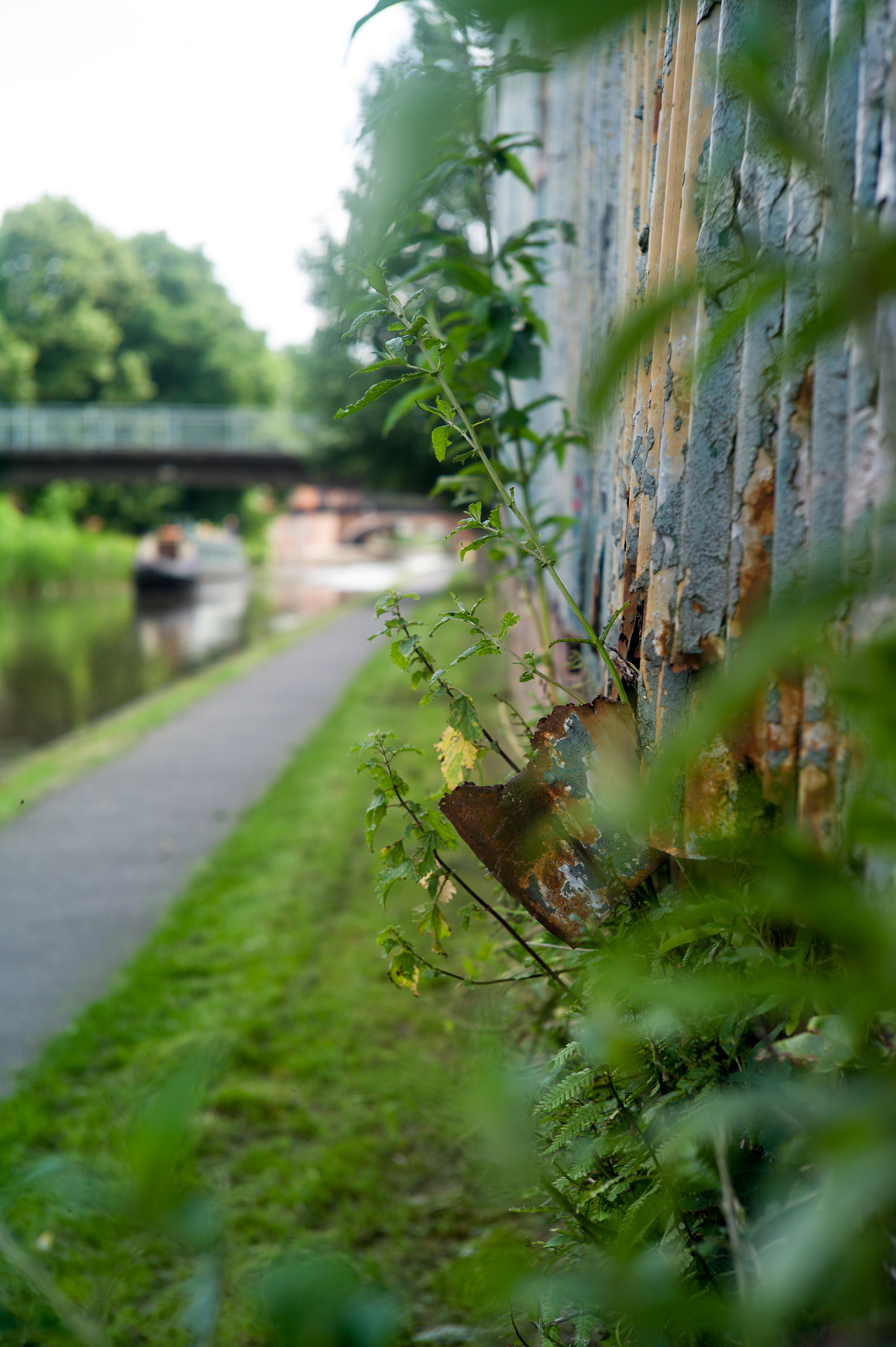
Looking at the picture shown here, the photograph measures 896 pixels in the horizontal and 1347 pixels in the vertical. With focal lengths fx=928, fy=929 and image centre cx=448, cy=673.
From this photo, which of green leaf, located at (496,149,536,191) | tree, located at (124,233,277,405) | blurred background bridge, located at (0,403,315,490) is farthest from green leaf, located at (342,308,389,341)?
tree, located at (124,233,277,405)

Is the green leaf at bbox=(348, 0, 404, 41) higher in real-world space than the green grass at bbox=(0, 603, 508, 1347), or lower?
higher

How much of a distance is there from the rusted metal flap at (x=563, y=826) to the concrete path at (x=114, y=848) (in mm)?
2782

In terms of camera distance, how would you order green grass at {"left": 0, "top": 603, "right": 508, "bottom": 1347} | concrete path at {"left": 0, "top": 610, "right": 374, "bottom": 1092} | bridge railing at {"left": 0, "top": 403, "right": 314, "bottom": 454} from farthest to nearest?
bridge railing at {"left": 0, "top": 403, "right": 314, "bottom": 454} < concrete path at {"left": 0, "top": 610, "right": 374, "bottom": 1092} < green grass at {"left": 0, "top": 603, "right": 508, "bottom": 1347}

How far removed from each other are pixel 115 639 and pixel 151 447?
13727 mm

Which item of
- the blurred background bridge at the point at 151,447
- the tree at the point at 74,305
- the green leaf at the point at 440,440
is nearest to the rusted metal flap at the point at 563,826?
the green leaf at the point at 440,440

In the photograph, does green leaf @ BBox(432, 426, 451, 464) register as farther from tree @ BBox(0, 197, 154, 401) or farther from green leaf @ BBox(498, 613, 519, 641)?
tree @ BBox(0, 197, 154, 401)

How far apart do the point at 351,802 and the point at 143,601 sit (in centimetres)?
2047

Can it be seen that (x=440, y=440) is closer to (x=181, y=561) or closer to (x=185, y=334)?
(x=181, y=561)

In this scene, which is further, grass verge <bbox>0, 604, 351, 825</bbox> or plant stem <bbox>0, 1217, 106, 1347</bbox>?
grass verge <bbox>0, 604, 351, 825</bbox>

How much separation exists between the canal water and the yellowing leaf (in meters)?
1.76

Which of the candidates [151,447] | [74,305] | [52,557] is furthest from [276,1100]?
[74,305]

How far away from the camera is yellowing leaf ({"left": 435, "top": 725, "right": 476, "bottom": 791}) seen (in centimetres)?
122

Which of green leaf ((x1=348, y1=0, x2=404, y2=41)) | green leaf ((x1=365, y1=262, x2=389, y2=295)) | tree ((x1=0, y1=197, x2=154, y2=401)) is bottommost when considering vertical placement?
green leaf ((x1=365, y1=262, x2=389, y2=295))

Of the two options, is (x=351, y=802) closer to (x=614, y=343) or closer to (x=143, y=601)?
(x=614, y=343)
